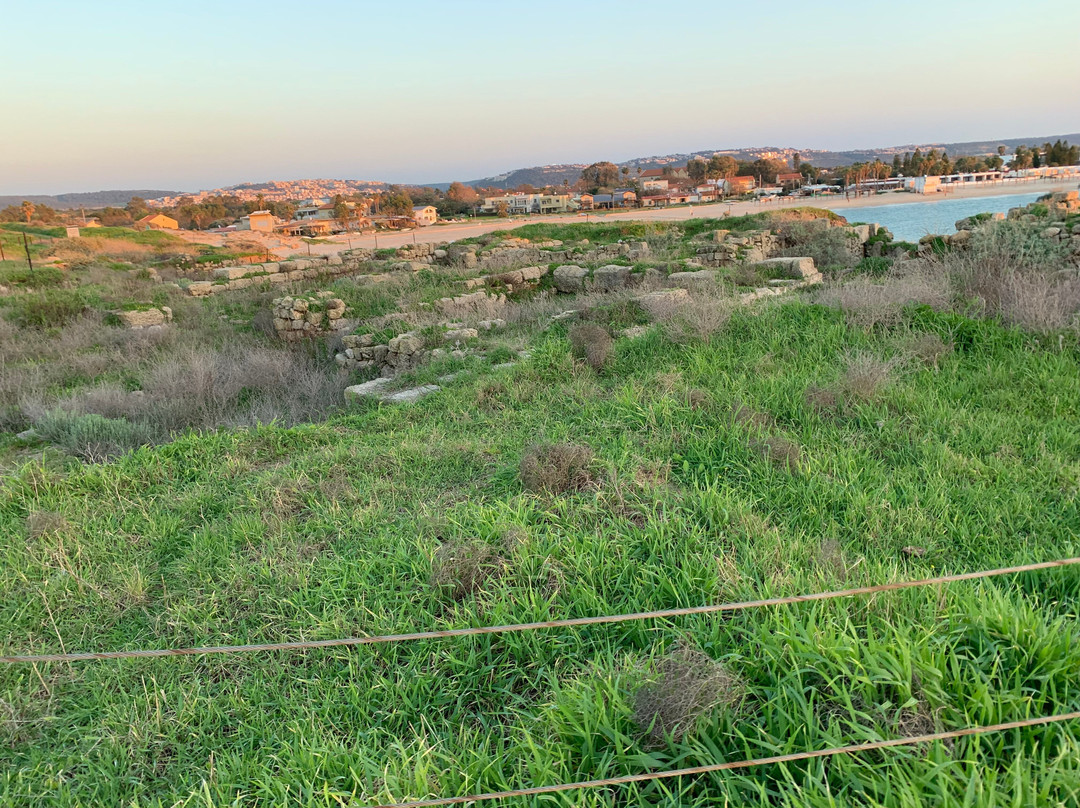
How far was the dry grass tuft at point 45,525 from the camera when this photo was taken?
Result: 4387mm

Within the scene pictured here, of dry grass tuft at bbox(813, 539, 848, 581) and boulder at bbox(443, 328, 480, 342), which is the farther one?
boulder at bbox(443, 328, 480, 342)

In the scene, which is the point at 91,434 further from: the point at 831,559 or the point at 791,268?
the point at 791,268

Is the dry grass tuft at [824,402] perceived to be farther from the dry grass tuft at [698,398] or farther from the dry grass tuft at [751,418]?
the dry grass tuft at [698,398]

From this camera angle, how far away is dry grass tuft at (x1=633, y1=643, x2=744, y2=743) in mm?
2127

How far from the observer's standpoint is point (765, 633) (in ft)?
7.84

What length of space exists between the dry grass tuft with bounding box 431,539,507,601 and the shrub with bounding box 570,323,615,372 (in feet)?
13.9

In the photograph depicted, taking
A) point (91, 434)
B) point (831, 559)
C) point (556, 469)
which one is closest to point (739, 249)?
point (556, 469)

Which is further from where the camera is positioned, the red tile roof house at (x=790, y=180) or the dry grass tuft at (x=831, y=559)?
the red tile roof house at (x=790, y=180)

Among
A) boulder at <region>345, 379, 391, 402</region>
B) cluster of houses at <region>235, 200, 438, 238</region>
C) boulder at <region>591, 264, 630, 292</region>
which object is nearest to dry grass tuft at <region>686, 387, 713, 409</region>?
boulder at <region>345, 379, 391, 402</region>

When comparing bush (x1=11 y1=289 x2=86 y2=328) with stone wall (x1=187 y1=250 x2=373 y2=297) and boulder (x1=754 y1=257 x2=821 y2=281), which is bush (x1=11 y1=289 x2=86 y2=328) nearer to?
Answer: stone wall (x1=187 y1=250 x2=373 y2=297)

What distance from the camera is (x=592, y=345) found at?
7633mm

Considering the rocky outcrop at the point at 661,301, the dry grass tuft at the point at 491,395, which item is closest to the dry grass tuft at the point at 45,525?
the dry grass tuft at the point at 491,395

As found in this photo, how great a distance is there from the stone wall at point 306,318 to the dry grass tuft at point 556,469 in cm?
959

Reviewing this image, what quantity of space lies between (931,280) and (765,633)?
26.7 ft
